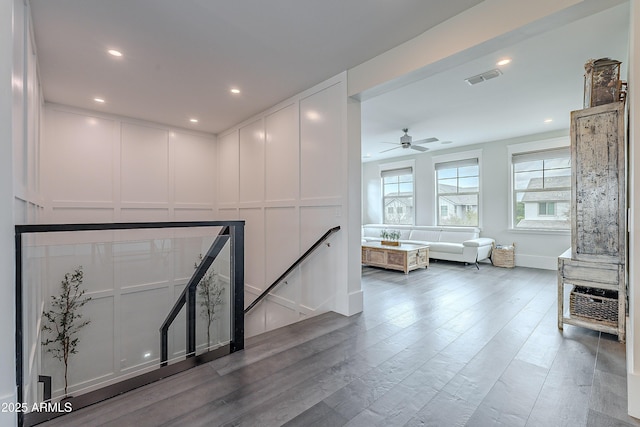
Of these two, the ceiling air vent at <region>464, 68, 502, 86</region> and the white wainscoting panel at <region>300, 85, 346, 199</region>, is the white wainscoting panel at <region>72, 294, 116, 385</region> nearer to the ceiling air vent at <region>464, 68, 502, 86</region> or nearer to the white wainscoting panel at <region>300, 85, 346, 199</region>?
the white wainscoting panel at <region>300, 85, 346, 199</region>

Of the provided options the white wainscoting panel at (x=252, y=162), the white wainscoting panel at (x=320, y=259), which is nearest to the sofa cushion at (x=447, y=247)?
the white wainscoting panel at (x=320, y=259)

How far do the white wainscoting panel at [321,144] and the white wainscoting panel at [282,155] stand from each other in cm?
16

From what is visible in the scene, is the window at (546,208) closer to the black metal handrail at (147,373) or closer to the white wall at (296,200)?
the white wall at (296,200)

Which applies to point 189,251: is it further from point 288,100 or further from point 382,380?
point 288,100

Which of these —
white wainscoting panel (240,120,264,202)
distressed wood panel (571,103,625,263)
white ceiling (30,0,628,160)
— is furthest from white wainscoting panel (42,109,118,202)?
distressed wood panel (571,103,625,263)

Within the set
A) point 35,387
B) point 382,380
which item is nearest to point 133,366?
point 35,387

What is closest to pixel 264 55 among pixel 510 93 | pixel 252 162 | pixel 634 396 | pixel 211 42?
pixel 211 42

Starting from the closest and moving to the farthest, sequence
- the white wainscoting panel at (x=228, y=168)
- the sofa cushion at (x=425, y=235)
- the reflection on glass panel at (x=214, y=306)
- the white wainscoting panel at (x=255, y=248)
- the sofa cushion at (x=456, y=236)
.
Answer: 1. the reflection on glass panel at (x=214, y=306)
2. the white wainscoting panel at (x=255, y=248)
3. the white wainscoting panel at (x=228, y=168)
4. the sofa cushion at (x=456, y=236)
5. the sofa cushion at (x=425, y=235)

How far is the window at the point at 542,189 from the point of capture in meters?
6.06

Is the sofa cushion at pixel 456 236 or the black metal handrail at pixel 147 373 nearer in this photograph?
the black metal handrail at pixel 147 373

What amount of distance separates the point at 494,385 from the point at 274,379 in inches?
60.3

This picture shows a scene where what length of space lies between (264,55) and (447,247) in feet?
18.6

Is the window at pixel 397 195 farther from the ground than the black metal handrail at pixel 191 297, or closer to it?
farther from the ground

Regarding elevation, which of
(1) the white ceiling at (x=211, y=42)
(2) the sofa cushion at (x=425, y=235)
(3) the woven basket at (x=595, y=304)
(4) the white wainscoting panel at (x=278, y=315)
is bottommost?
(4) the white wainscoting panel at (x=278, y=315)
